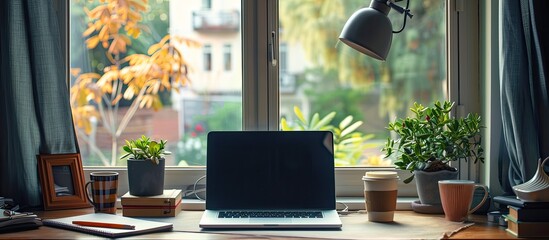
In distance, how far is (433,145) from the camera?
235cm

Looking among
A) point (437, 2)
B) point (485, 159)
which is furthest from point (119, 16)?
point (485, 159)

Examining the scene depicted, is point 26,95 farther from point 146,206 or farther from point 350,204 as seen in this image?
point 350,204

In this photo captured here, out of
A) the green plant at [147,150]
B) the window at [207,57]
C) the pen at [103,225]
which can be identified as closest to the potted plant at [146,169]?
the green plant at [147,150]

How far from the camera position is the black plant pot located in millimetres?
2322

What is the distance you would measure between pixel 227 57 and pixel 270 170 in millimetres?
475

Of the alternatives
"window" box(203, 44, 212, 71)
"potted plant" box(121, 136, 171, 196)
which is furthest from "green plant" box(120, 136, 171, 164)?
"window" box(203, 44, 212, 71)

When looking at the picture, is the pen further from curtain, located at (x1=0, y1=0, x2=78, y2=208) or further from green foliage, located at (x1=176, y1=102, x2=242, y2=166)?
green foliage, located at (x1=176, y1=102, x2=242, y2=166)

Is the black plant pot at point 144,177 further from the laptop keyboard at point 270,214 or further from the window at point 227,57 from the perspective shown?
the window at point 227,57

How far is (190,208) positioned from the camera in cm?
248

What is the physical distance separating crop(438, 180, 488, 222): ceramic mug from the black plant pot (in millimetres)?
883

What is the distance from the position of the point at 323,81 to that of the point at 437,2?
48cm

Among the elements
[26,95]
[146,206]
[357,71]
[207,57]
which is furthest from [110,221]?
[357,71]

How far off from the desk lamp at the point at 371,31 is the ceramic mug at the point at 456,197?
43cm

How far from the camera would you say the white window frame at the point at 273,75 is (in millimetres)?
2506
